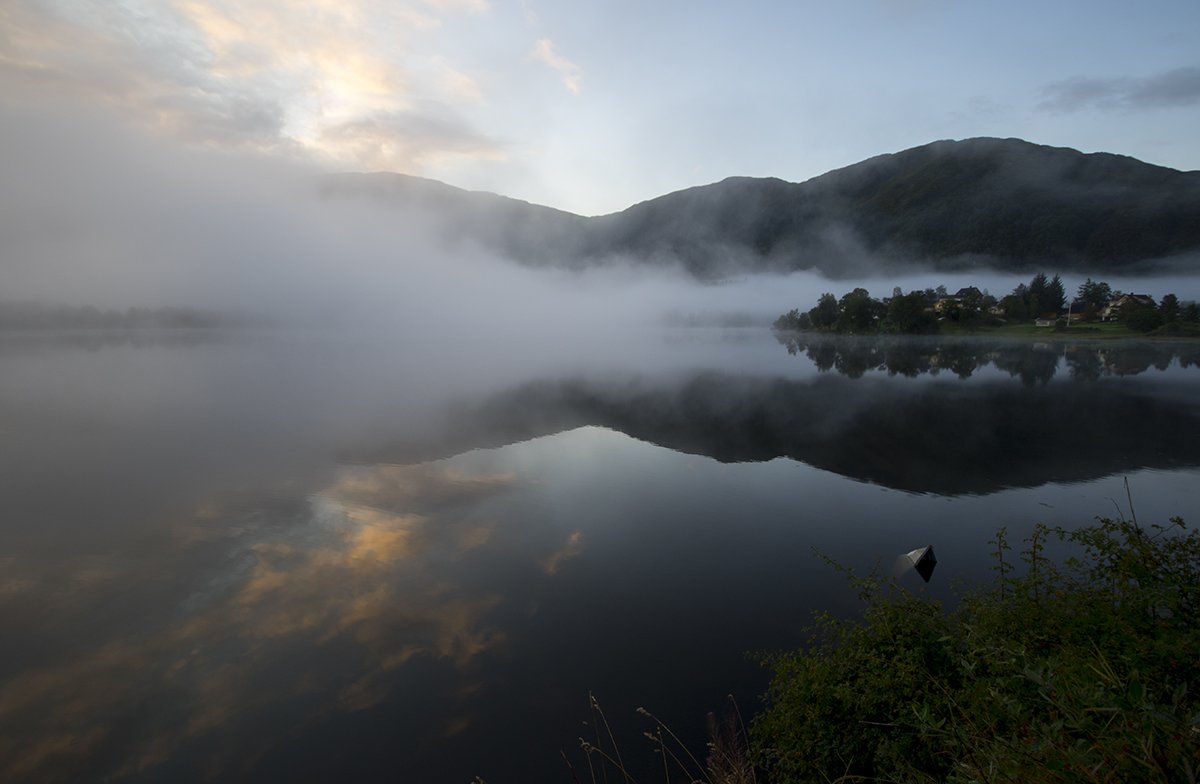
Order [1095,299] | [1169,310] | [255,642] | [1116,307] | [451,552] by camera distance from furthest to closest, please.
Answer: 1. [1095,299]
2. [1116,307]
3. [1169,310]
4. [451,552]
5. [255,642]

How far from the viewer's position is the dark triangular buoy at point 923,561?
16614 mm

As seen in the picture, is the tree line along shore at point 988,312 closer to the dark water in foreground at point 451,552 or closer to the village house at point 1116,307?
the village house at point 1116,307

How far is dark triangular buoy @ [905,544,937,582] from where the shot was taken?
16614 millimetres

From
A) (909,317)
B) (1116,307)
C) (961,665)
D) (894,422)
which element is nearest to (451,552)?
(961,665)

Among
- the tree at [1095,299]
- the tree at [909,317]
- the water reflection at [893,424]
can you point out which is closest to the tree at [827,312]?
the tree at [909,317]

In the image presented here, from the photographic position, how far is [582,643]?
13.7 meters

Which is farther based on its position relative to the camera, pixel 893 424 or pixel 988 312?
pixel 988 312

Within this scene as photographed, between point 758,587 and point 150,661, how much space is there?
53.2ft

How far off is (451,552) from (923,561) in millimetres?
15868

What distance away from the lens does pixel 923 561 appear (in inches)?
666

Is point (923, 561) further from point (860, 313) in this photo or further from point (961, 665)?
point (860, 313)

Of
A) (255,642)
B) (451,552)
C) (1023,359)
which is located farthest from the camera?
(1023,359)

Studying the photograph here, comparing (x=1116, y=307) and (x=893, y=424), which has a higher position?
(x=1116, y=307)

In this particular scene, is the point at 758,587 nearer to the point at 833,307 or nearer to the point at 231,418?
the point at 231,418
